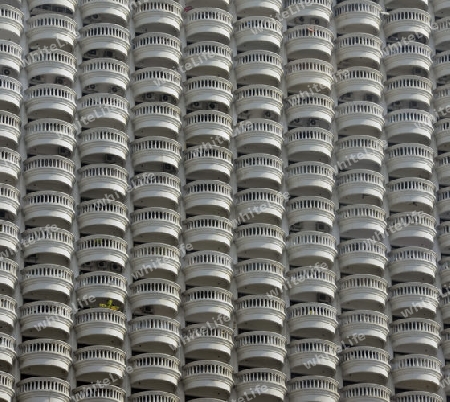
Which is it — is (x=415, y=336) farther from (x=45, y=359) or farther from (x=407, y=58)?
(x=45, y=359)

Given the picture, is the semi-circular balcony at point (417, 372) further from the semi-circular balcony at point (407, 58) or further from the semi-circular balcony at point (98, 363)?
the semi-circular balcony at point (407, 58)

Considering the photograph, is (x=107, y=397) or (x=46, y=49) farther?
(x=46, y=49)

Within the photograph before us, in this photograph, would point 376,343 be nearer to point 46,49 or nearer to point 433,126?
point 433,126

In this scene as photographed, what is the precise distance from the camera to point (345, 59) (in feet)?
348

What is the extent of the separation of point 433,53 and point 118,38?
56.3ft

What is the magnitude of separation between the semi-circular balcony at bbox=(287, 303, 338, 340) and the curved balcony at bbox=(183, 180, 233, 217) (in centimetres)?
631

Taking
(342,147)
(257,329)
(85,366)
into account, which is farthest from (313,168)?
(85,366)

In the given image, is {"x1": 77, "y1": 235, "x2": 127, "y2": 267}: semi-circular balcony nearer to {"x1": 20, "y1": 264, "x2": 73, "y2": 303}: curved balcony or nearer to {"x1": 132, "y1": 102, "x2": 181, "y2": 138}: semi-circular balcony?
{"x1": 20, "y1": 264, "x2": 73, "y2": 303}: curved balcony

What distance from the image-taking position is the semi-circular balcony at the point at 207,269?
98.8 m

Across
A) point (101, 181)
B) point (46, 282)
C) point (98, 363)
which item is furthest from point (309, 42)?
point (98, 363)

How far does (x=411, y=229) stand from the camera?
335ft

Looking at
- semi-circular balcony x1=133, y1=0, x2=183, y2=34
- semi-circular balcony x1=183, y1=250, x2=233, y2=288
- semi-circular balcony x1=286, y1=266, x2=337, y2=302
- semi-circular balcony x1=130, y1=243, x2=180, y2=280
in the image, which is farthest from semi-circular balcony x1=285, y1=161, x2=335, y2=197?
semi-circular balcony x1=133, y1=0, x2=183, y2=34

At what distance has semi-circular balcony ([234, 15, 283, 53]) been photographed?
105m

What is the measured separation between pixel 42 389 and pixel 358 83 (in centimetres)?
2433
